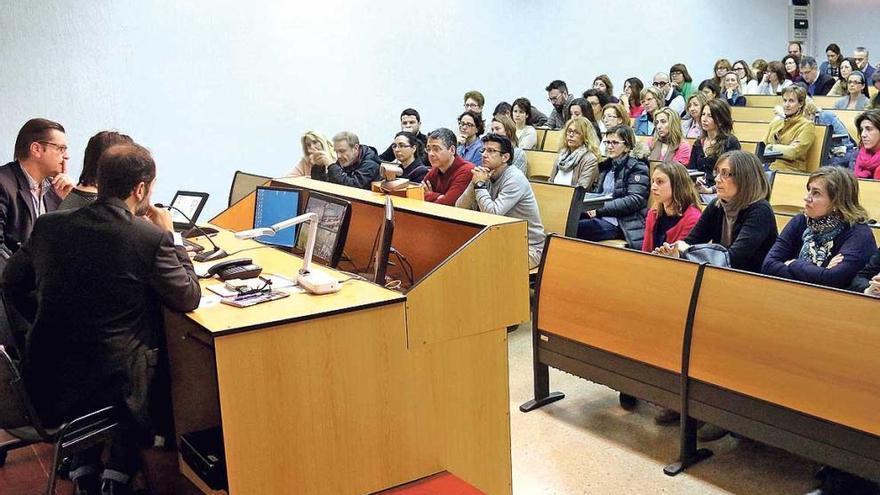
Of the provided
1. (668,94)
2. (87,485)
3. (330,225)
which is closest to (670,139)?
(330,225)

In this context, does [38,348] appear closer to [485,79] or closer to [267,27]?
[267,27]

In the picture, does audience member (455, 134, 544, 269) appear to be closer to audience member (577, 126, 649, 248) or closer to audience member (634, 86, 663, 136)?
audience member (577, 126, 649, 248)

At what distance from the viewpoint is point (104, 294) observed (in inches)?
94.1

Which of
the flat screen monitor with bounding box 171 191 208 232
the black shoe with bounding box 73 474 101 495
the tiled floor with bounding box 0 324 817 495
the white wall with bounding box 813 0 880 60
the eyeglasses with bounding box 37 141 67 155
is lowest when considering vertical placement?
the tiled floor with bounding box 0 324 817 495

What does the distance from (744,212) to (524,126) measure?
4.19 meters

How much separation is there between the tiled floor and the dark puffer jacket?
1.58 m

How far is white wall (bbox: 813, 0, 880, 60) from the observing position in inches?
530

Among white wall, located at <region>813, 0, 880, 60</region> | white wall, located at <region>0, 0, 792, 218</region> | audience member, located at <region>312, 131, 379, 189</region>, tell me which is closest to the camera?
audience member, located at <region>312, 131, 379, 189</region>

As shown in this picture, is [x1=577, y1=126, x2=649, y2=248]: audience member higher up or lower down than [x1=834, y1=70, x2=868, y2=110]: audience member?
lower down

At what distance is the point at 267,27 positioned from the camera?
7461 mm

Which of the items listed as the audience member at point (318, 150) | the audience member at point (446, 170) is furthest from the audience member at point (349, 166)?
the audience member at point (446, 170)

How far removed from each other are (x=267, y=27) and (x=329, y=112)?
3.19 ft

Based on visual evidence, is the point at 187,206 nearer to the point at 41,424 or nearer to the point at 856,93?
the point at 41,424

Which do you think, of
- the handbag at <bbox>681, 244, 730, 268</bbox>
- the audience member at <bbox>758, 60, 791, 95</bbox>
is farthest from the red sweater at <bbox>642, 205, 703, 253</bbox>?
the audience member at <bbox>758, 60, 791, 95</bbox>
